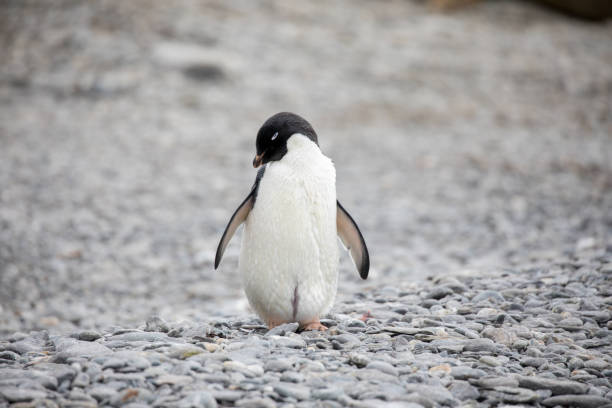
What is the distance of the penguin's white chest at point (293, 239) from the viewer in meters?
2.68

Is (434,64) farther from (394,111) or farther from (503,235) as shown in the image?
(503,235)

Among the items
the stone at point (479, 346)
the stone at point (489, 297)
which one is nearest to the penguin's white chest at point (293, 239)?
the stone at point (479, 346)

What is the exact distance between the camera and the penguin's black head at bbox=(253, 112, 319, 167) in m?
2.76

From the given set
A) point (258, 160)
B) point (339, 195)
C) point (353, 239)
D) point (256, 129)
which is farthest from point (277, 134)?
point (256, 129)

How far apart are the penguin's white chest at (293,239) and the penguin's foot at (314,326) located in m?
0.03

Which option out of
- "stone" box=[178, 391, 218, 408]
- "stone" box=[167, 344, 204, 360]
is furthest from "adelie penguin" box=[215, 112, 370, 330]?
"stone" box=[178, 391, 218, 408]

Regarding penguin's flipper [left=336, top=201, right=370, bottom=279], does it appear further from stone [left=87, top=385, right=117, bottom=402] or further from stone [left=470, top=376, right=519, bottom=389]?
stone [left=87, top=385, right=117, bottom=402]

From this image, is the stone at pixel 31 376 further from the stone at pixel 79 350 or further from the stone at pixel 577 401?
the stone at pixel 577 401

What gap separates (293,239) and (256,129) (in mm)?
7350

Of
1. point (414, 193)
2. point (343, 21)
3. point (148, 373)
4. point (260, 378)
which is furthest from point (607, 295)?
point (343, 21)

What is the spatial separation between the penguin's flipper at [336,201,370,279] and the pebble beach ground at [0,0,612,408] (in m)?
0.27

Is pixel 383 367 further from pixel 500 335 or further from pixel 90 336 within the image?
pixel 90 336

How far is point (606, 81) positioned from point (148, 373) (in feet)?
41.0

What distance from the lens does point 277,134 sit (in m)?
2.76
